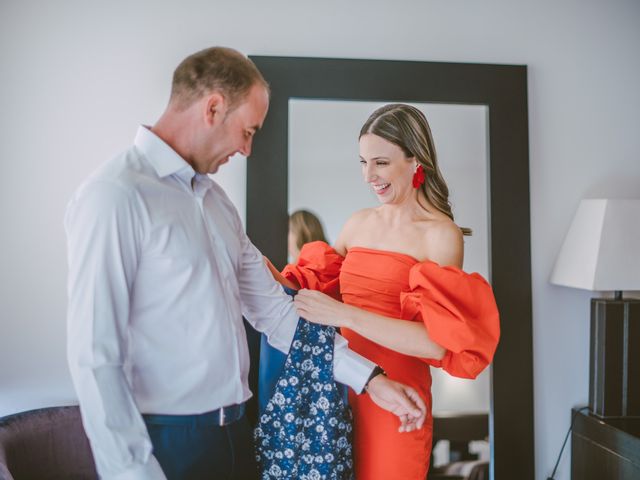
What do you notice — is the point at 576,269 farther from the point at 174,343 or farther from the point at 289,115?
the point at 174,343

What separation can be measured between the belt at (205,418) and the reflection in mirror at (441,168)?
3.28 feet

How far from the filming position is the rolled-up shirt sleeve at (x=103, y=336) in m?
1.03

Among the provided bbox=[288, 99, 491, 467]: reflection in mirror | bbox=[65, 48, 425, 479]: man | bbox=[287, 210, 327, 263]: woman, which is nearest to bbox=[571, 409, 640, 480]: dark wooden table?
bbox=[288, 99, 491, 467]: reflection in mirror

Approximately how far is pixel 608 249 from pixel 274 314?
1.39 m

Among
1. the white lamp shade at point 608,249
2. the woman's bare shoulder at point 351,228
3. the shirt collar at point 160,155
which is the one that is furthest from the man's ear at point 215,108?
the white lamp shade at point 608,249

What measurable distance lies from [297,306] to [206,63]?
783mm

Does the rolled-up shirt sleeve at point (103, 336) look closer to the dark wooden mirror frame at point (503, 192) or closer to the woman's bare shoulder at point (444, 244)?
the woman's bare shoulder at point (444, 244)

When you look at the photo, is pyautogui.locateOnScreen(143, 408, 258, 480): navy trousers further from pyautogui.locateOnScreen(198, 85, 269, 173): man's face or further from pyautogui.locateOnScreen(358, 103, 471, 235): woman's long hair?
pyautogui.locateOnScreen(358, 103, 471, 235): woman's long hair

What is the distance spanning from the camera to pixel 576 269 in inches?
88.7

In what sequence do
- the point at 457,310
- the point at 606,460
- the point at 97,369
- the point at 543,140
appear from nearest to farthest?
the point at 97,369, the point at 457,310, the point at 606,460, the point at 543,140

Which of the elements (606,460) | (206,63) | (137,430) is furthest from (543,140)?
(137,430)

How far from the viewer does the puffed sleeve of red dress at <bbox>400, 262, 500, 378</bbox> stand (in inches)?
62.7

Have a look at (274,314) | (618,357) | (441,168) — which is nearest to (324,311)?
(274,314)

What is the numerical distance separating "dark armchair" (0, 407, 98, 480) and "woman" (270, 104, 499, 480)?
974 millimetres
